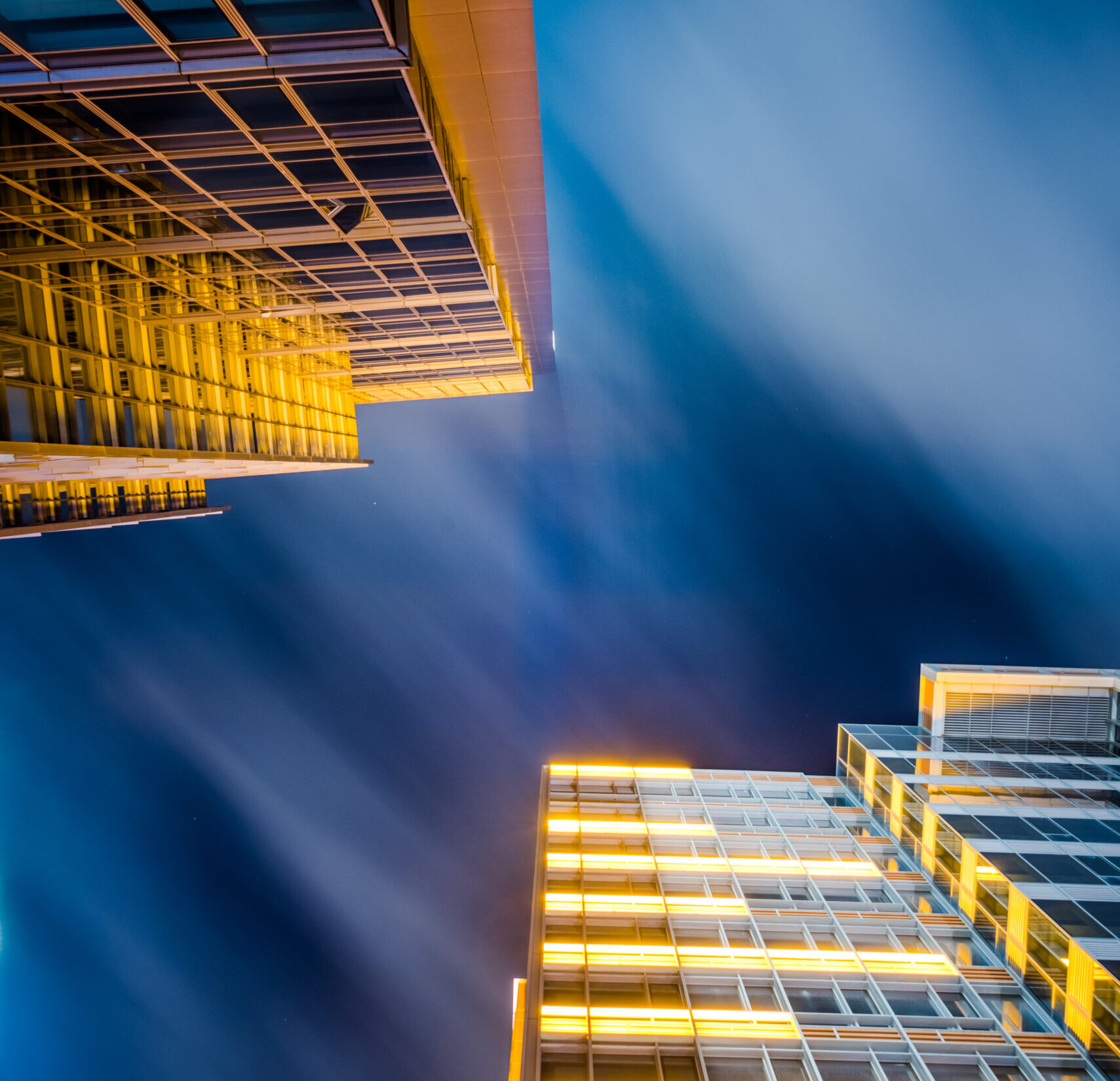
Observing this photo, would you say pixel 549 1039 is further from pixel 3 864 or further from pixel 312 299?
pixel 3 864

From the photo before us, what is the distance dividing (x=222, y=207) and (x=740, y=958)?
26993 millimetres

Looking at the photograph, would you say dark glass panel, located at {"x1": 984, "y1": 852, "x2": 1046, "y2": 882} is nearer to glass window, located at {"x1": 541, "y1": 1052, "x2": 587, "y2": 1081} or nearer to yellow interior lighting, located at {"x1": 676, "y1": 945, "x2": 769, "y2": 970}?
yellow interior lighting, located at {"x1": 676, "y1": 945, "x2": 769, "y2": 970}

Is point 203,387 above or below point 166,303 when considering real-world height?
below

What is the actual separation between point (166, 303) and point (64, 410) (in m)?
6.46

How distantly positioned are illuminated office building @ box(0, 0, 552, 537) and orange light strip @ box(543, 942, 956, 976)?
2127 centimetres

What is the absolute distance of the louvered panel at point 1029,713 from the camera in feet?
112

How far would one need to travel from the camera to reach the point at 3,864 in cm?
4622

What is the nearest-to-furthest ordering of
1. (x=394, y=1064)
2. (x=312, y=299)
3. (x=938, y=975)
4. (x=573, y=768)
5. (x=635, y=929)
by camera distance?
1. (x=938, y=975)
2. (x=635, y=929)
3. (x=312, y=299)
4. (x=573, y=768)
5. (x=394, y=1064)

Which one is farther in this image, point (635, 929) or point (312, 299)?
point (312, 299)

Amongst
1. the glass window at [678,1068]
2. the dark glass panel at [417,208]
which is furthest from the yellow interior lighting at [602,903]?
the dark glass panel at [417,208]

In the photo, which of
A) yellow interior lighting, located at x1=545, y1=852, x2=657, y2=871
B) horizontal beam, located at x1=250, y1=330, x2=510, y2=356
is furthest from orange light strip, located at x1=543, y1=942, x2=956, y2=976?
horizontal beam, located at x1=250, y1=330, x2=510, y2=356

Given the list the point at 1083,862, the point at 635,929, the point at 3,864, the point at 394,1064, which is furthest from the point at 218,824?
the point at 1083,862

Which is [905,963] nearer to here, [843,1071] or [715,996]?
[843,1071]

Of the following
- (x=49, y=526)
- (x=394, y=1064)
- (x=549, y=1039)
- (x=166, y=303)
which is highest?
(x=166, y=303)
